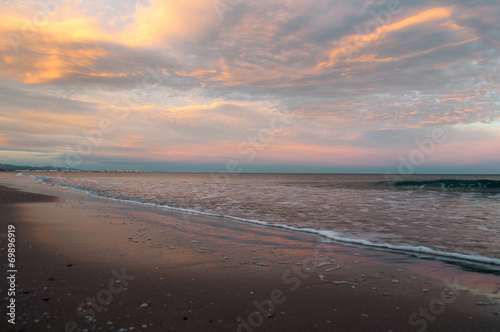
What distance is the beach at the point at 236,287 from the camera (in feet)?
11.0

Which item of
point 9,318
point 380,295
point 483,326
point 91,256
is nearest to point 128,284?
point 9,318

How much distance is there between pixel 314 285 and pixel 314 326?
1.34m

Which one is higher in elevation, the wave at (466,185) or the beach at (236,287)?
the wave at (466,185)

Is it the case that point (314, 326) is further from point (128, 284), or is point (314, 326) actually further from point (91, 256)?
point (91, 256)

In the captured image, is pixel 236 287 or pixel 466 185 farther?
pixel 466 185

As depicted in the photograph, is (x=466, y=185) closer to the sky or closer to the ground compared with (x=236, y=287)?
closer to the sky

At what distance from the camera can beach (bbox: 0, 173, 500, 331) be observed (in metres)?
3.36

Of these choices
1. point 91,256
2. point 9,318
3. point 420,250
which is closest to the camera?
point 9,318

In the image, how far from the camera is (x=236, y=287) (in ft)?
14.6

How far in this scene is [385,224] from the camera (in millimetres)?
10438

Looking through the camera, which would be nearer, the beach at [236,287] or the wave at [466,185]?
the beach at [236,287]

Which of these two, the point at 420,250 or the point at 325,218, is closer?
the point at 420,250

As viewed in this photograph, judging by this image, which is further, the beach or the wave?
the wave

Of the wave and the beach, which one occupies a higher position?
the wave
